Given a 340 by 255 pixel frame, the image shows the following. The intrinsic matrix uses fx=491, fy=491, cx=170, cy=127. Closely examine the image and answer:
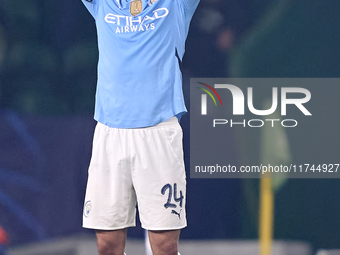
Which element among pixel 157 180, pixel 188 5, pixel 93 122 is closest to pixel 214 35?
pixel 188 5

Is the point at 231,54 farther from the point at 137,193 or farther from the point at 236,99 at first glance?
the point at 137,193

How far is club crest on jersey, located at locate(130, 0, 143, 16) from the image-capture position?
2121 millimetres

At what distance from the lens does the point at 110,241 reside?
2.10m

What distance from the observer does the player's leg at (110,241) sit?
210 cm

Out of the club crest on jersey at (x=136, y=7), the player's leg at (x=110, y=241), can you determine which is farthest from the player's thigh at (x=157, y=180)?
the club crest on jersey at (x=136, y=7)

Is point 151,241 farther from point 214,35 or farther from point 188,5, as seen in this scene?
point 214,35

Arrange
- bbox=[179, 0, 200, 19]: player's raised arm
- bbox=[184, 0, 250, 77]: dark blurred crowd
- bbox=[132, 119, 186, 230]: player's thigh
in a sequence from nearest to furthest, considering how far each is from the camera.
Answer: bbox=[132, 119, 186, 230]: player's thigh, bbox=[179, 0, 200, 19]: player's raised arm, bbox=[184, 0, 250, 77]: dark blurred crowd

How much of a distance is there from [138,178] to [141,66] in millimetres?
470

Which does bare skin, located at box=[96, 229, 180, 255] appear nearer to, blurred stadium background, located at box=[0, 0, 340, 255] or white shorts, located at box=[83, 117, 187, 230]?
white shorts, located at box=[83, 117, 187, 230]

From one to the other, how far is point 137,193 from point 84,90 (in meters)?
0.96

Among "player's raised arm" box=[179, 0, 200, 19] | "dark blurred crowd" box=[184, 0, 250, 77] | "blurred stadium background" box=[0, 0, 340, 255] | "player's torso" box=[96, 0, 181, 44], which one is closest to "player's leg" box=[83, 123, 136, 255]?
"player's torso" box=[96, 0, 181, 44]

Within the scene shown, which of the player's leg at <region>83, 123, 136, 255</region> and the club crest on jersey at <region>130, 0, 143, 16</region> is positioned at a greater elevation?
the club crest on jersey at <region>130, 0, 143, 16</region>

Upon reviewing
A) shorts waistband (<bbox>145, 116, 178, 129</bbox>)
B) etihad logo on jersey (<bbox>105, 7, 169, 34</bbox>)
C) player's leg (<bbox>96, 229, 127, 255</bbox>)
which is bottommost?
player's leg (<bbox>96, 229, 127, 255</bbox>)

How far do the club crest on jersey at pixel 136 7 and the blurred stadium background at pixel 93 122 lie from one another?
69cm
